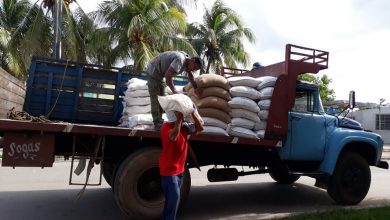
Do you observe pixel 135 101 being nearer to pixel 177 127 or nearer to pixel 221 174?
pixel 221 174

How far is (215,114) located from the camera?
5742mm

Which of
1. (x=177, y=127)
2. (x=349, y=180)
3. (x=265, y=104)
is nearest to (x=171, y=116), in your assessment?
(x=177, y=127)

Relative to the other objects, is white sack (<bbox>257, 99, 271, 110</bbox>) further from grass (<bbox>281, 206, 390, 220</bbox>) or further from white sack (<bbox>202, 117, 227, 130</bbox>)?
grass (<bbox>281, 206, 390, 220</bbox>)

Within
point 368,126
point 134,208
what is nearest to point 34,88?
point 134,208

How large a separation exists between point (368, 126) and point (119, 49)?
21.2m

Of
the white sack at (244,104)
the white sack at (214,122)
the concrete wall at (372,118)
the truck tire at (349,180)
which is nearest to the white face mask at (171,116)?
the white sack at (214,122)

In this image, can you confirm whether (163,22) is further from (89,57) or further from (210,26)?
(210,26)

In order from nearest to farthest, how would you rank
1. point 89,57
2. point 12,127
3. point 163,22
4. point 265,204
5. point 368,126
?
point 12,127 < point 265,204 < point 163,22 < point 89,57 < point 368,126

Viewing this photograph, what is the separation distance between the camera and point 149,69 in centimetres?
568

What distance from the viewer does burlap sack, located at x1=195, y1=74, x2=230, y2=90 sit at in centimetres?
588

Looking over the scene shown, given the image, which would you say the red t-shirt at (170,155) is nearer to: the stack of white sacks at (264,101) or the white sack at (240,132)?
the white sack at (240,132)

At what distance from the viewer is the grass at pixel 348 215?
527cm

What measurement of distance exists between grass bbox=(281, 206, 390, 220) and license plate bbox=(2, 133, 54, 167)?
312 cm

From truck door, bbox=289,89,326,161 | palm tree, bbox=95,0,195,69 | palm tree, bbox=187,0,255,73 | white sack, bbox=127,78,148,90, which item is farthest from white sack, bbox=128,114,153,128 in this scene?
palm tree, bbox=187,0,255,73
